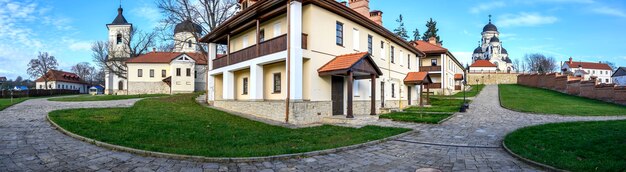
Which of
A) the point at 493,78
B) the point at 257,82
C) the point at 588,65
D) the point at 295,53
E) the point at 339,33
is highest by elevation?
the point at 588,65

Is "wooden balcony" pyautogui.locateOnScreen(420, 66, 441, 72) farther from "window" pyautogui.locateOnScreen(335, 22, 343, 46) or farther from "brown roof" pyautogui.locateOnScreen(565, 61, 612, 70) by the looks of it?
"brown roof" pyautogui.locateOnScreen(565, 61, 612, 70)

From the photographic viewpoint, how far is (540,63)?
87.1m

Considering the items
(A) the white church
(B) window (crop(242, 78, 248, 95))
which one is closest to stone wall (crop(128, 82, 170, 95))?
(B) window (crop(242, 78, 248, 95))

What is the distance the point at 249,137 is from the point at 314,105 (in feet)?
17.4

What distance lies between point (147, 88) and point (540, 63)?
3794 inches

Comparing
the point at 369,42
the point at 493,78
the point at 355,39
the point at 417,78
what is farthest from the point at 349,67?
the point at 493,78

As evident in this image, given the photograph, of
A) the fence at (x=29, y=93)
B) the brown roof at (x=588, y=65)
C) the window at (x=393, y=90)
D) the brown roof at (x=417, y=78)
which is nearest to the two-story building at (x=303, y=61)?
the window at (x=393, y=90)

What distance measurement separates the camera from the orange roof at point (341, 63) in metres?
14.3

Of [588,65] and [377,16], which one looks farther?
[588,65]

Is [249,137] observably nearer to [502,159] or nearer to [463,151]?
[463,151]

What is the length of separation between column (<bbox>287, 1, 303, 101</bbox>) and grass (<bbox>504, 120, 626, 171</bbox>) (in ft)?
26.7

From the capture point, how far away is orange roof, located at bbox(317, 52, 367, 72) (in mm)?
14320

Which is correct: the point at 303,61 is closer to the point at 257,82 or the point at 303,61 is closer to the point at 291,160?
the point at 257,82

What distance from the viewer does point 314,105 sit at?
14.7 metres
